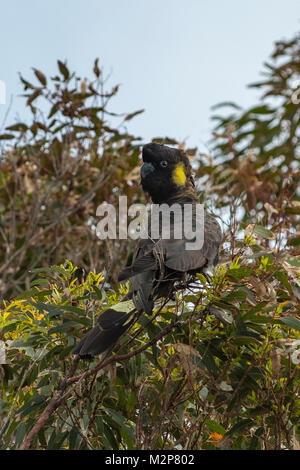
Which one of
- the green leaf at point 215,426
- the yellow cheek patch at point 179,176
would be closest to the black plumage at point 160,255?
the yellow cheek patch at point 179,176

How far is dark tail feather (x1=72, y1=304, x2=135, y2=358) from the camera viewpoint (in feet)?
5.66

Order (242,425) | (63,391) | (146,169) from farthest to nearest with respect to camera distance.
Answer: (146,169), (242,425), (63,391)

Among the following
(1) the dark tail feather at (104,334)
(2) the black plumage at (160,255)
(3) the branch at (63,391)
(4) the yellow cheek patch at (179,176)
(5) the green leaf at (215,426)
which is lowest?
(5) the green leaf at (215,426)

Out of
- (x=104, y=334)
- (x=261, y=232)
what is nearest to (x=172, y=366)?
(x=104, y=334)

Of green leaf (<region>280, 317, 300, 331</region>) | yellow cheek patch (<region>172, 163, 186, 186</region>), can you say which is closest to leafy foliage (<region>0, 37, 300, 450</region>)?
green leaf (<region>280, 317, 300, 331</region>)

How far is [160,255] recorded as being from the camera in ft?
6.48

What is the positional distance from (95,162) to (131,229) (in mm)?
934

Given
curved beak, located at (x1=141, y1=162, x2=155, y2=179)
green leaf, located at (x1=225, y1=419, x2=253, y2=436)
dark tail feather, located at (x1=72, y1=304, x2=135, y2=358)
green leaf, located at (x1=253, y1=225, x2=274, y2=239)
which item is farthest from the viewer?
curved beak, located at (x1=141, y1=162, x2=155, y2=179)

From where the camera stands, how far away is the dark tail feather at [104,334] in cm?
173

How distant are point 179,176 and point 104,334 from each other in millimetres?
1195

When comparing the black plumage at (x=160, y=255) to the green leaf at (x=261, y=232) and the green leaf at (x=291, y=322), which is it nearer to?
the green leaf at (x=261, y=232)

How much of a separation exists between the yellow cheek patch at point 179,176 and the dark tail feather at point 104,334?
43.0 inches

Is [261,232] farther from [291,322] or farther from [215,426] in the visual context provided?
[215,426]

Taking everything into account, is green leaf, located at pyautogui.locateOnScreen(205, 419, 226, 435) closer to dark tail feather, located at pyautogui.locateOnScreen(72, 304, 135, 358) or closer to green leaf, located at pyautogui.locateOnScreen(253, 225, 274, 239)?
dark tail feather, located at pyautogui.locateOnScreen(72, 304, 135, 358)
